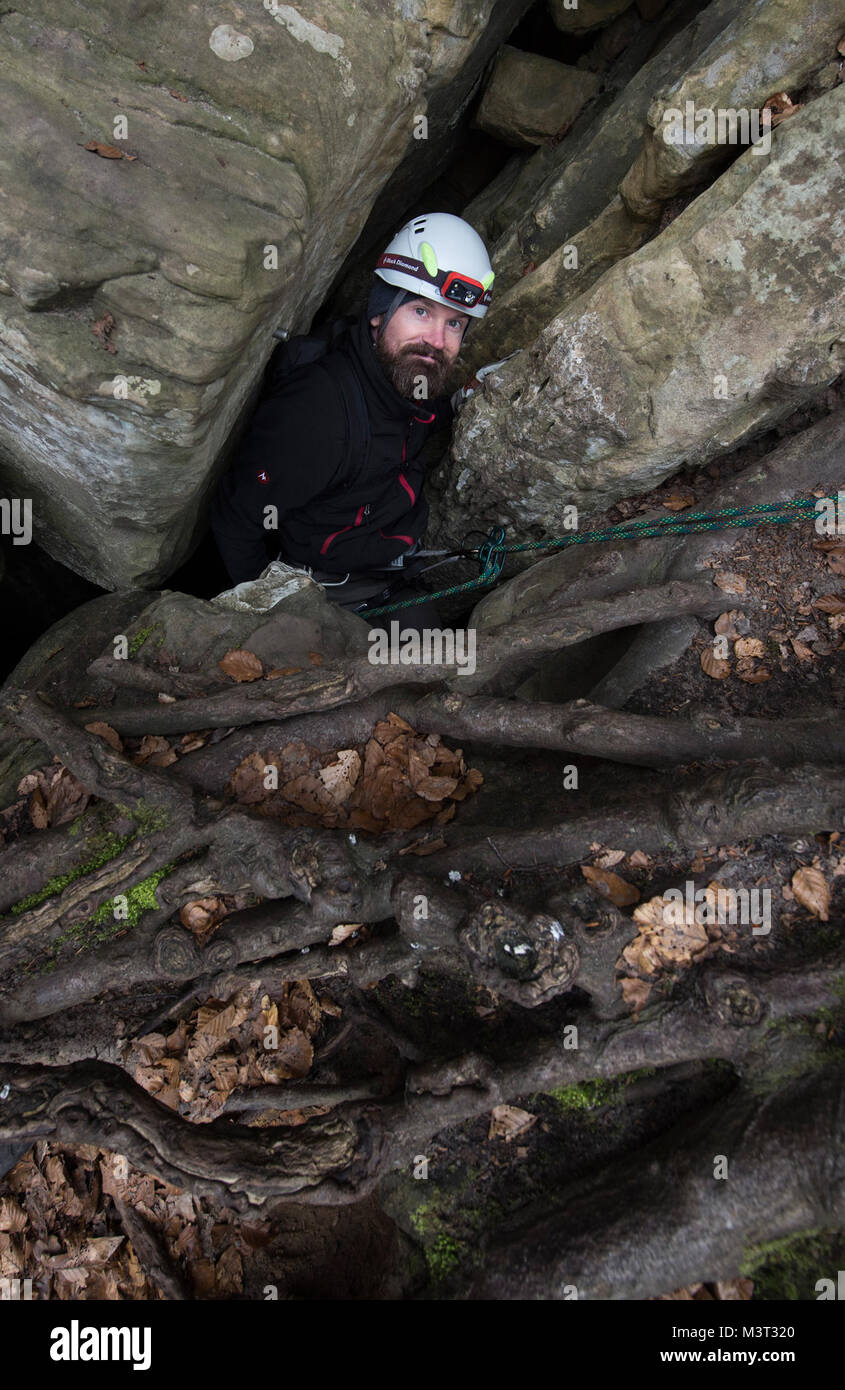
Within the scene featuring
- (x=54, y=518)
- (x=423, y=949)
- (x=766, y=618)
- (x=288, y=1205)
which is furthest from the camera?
(x=54, y=518)

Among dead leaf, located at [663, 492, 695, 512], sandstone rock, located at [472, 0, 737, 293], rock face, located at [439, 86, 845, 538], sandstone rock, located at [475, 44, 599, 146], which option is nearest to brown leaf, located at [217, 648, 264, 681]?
rock face, located at [439, 86, 845, 538]

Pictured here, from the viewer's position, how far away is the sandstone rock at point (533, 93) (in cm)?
478

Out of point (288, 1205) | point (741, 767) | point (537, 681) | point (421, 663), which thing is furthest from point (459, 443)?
point (288, 1205)

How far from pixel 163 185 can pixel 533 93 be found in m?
3.15

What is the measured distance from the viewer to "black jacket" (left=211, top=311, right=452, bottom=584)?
13.8 ft

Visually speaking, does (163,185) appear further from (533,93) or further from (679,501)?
(533,93)

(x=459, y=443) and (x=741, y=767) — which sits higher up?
(x=459, y=443)

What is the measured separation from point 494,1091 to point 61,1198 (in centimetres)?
214

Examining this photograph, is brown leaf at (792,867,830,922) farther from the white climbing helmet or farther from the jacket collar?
Answer: the white climbing helmet

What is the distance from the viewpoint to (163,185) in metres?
2.81

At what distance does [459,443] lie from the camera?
4.76m

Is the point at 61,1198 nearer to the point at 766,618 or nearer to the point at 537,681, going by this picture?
the point at 537,681

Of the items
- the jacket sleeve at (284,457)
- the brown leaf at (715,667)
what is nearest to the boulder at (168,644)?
the jacket sleeve at (284,457)

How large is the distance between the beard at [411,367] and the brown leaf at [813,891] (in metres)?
2.96
